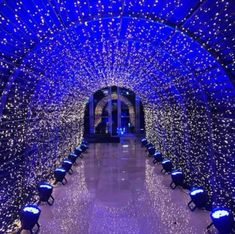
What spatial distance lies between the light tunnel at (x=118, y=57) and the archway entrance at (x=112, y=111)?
1851 cm

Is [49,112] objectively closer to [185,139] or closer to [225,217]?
[185,139]

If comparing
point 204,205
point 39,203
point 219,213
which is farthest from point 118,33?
point 219,213

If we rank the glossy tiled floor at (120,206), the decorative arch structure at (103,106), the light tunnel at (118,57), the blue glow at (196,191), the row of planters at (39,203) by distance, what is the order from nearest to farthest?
1. the light tunnel at (118,57)
2. the row of planters at (39,203)
3. the glossy tiled floor at (120,206)
4. the blue glow at (196,191)
5. the decorative arch structure at (103,106)

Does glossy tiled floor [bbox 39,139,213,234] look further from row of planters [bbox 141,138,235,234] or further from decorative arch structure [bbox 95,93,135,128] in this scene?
decorative arch structure [bbox 95,93,135,128]

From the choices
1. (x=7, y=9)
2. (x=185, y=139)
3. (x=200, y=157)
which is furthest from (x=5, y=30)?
(x=185, y=139)

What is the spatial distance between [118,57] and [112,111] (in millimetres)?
19185

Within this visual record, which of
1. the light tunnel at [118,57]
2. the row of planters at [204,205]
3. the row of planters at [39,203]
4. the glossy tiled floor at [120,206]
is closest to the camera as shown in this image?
the light tunnel at [118,57]

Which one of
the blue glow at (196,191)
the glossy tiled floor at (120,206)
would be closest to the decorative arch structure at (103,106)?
the glossy tiled floor at (120,206)

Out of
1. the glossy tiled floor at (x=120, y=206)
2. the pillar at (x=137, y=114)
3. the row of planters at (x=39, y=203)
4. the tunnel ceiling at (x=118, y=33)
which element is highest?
the tunnel ceiling at (x=118, y=33)

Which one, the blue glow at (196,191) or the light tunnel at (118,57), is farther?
the blue glow at (196,191)

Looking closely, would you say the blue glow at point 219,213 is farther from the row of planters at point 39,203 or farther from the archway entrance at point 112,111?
the archway entrance at point 112,111

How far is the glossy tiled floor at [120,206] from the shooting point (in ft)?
27.1

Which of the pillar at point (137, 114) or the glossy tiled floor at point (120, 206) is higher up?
the pillar at point (137, 114)

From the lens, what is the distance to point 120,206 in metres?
9.86
